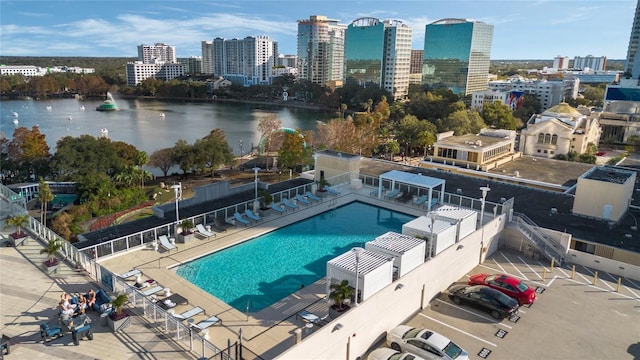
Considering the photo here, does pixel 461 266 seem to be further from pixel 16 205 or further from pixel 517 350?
pixel 16 205

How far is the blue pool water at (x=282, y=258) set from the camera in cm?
1560

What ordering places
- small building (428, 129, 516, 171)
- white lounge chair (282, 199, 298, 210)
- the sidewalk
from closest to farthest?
the sidewalk < white lounge chair (282, 199, 298, 210) < small building (428, 129, 516, 171)

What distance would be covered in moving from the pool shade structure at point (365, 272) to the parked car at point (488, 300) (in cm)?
309

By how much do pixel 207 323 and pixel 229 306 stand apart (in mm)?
1801

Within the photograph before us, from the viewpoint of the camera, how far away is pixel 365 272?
41.9 ft

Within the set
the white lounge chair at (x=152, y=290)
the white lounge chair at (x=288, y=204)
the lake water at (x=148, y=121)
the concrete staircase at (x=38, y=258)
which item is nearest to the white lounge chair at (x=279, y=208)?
the white lounge chair at (x=288, y=204)

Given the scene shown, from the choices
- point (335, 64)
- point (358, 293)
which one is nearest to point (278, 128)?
point (358, 293)

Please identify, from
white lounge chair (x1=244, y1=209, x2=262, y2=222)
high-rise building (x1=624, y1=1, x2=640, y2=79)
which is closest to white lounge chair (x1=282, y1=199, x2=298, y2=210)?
white lounge chair (x1=244, y1=209, x2=262, y2=222)

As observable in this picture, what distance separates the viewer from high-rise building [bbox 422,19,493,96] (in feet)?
407

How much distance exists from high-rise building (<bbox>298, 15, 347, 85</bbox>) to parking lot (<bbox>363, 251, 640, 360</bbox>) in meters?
143

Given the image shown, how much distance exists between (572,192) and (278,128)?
35899mm

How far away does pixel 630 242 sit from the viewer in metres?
19.3

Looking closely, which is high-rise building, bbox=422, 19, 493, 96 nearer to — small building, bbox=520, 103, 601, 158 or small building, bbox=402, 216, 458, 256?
small building, bbox=520, 103, 601, 158

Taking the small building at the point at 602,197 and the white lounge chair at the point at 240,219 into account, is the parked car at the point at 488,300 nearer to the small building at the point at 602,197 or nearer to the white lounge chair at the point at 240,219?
the white lounge chair at the point at 240,219
